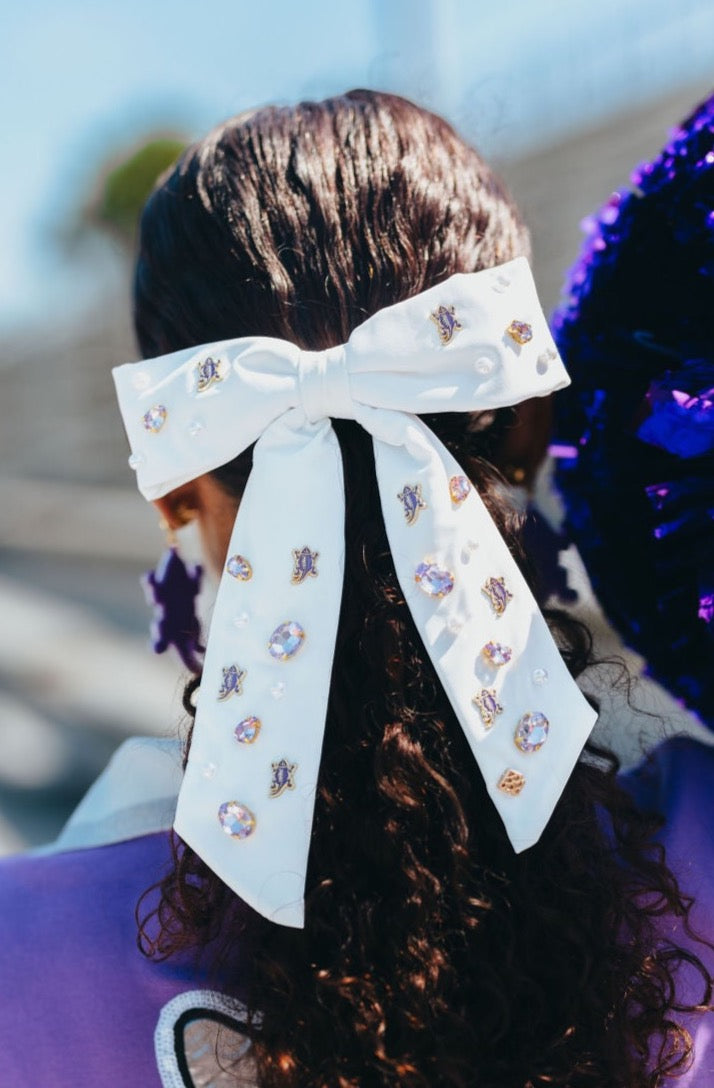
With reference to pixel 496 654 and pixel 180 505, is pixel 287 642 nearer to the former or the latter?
pixel 496 654

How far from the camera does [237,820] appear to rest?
2.56 ft

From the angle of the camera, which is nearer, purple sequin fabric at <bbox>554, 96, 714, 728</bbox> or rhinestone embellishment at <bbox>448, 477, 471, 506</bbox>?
rhinestone embellishment at <bbox>448, 477, 471, 506</bbox>

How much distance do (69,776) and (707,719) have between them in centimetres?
319

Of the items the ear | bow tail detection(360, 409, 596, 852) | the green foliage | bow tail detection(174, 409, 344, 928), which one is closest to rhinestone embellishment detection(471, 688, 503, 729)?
bow tail detection(360, 409, 596, 852)

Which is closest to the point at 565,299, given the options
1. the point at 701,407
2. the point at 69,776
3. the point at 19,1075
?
the point at 701,407

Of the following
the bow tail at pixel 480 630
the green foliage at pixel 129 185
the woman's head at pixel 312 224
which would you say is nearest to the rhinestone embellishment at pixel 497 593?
the bow tail at pixel 480 630

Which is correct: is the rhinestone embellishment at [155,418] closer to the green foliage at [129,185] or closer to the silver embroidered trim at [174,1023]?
the silver embroidered trim at [174,1023]

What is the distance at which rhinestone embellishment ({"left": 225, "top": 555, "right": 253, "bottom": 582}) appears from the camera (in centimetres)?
80

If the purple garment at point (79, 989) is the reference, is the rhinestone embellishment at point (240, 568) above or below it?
above

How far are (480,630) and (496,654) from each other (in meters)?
0.02

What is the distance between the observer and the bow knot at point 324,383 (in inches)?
30.9

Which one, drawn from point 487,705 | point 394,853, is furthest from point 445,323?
point 394,853

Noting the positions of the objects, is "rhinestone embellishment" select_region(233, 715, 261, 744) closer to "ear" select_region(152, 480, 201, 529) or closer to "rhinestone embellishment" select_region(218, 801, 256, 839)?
"rhinestone embellishment" select_region(218, 801, 256, 839)

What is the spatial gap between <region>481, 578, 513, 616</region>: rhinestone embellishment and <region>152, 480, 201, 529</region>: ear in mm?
306
